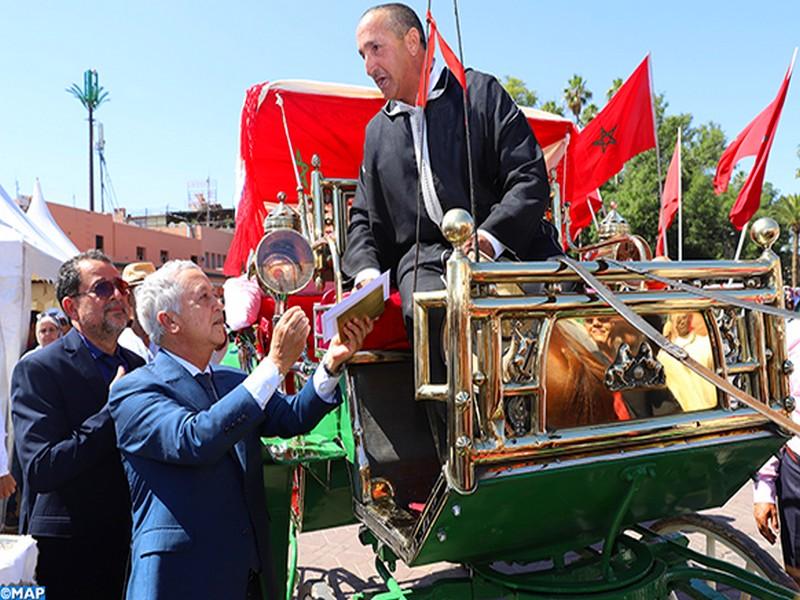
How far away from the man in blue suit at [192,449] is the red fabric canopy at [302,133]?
270cm

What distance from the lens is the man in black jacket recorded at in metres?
2.19

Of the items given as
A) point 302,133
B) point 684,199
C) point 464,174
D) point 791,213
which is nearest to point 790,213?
point 791,213

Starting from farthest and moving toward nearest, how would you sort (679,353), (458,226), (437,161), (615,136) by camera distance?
(615,136) < (437,161) < (458,226) < (679,353)

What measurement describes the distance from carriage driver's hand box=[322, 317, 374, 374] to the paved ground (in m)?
1.91

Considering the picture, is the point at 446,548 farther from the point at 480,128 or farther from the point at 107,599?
Result: the point at 480,128

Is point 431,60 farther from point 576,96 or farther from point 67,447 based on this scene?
point 576,96

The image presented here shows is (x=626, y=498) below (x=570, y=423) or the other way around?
below

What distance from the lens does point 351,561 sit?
4.29m

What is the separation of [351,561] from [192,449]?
2928mm

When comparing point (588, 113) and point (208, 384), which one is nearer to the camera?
point (208, 384)

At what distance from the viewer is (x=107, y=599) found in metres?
2.28

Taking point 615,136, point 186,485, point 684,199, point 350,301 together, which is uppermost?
point 684,199

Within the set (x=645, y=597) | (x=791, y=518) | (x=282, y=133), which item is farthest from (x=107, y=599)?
(x=282, y=133)

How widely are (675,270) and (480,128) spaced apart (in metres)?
0.86
